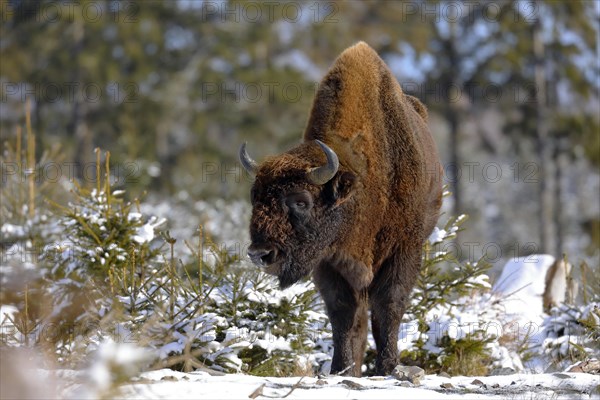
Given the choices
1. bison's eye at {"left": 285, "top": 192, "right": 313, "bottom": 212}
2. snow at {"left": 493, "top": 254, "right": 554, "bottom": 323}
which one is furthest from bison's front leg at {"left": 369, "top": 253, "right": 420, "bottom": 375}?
snow at {"left": 493, "top": 254, "right": 554, "bottom": 323}

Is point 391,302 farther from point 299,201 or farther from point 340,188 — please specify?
point 299,201

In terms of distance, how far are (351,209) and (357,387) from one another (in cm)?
197

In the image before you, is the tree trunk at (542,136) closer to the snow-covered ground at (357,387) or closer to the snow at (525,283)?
the snow at (525,283)

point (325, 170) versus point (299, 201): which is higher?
point (325, 170)

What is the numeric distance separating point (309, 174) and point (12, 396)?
3.31m

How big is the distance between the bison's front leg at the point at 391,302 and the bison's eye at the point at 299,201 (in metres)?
0.95

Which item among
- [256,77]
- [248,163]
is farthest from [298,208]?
[256,77]

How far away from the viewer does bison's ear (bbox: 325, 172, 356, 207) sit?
23.0 ft

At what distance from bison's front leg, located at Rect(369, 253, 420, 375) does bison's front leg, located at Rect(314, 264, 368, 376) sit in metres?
0.16

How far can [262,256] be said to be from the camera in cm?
→ 648

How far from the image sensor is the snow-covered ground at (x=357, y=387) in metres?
4.94

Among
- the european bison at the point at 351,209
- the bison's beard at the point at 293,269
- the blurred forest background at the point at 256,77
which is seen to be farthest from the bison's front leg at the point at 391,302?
the blurred forest background at the point at 256,77

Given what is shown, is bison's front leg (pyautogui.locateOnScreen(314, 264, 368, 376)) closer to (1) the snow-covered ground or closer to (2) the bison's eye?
(2) the bison's eye

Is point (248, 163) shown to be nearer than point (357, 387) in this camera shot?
No
